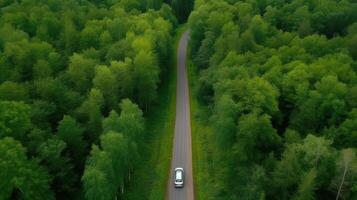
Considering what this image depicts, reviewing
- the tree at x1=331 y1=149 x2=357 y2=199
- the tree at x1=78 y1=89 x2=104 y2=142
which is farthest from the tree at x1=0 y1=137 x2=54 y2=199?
the tree at x1=331 y1=149 x2=357 y2=199

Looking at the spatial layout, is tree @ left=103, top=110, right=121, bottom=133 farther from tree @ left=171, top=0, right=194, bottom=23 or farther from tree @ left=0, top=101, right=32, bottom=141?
tree @ left=171, top=0, right=194, bottom=23

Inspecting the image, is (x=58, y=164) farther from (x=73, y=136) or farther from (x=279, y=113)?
(x=279, y=113)

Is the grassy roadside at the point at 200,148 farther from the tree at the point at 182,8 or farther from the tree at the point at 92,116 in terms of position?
the tree at the point at 182,8

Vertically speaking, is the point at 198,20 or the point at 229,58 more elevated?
the point at 198,20

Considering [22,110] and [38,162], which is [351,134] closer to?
[38,162]

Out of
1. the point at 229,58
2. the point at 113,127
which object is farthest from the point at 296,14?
the point at 113,127
